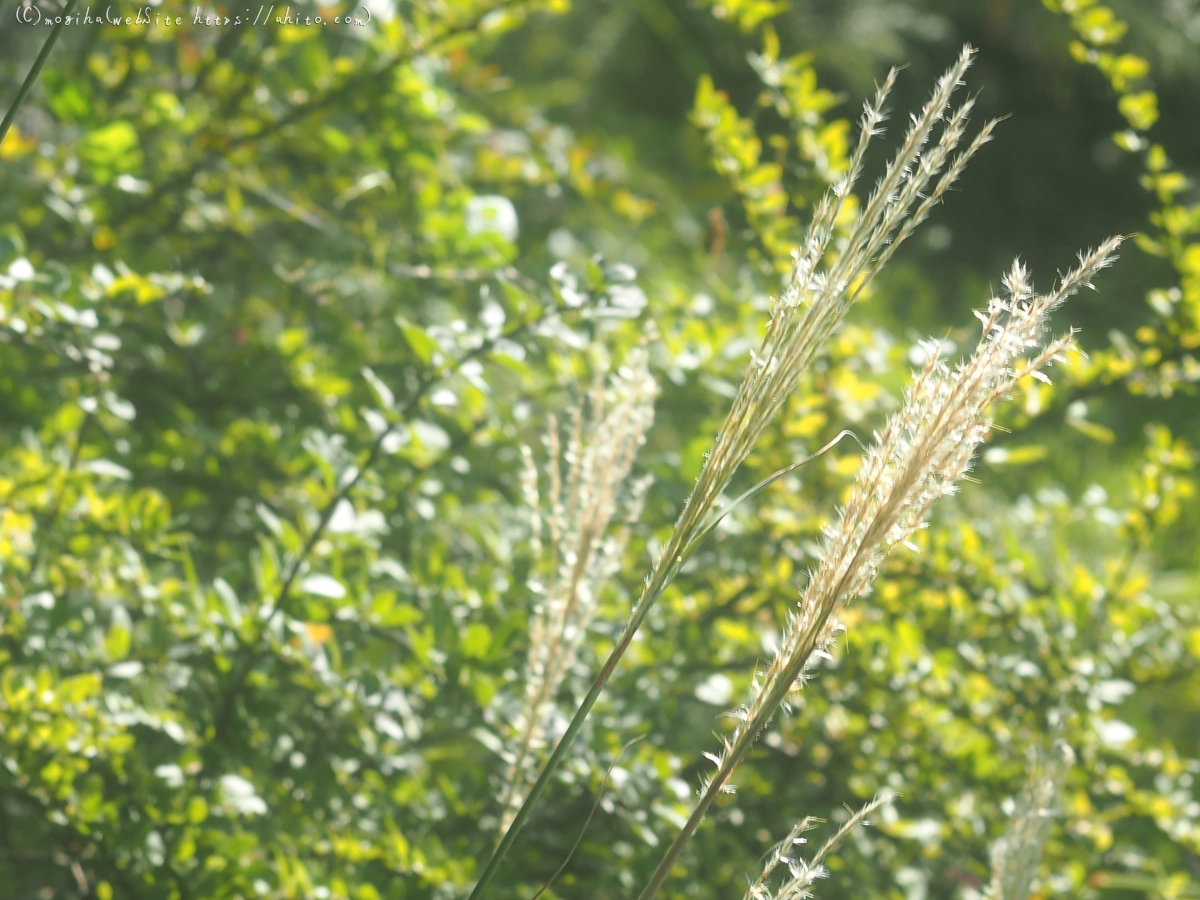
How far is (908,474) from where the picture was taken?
1.85ft

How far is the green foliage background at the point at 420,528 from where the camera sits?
100 cm

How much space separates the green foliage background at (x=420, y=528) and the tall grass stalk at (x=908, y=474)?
0.39 m

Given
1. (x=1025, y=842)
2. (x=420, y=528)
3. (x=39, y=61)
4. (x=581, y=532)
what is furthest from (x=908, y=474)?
(x=420, y=528)

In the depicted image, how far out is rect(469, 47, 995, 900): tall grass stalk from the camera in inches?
22.4

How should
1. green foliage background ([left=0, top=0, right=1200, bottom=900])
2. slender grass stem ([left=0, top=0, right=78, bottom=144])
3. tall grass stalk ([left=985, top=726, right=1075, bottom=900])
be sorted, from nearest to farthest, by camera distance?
slender grass stem ([left=0, top=0, right=78, bottom=144]), tall grass stalk ([left=985, top=726, right=1075, bottom=900]), green foliage background ([left=0, top=0, right=1200, bottom=900])

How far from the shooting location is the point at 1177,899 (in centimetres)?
115

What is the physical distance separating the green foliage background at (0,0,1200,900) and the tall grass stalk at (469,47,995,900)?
1.11 feet

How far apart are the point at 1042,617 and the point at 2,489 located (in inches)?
49.7

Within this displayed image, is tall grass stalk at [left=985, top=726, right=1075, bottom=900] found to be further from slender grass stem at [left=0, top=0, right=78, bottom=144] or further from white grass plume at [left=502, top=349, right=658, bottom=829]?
slender grass stem at [left=0, top=0, right=78, bottom=144]

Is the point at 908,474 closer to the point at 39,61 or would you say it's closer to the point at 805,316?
the point at 805,316

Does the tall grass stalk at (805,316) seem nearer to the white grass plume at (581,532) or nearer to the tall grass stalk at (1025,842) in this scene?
the white grass plume at (581,532)

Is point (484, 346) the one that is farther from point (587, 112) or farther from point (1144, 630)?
point (587, 112)

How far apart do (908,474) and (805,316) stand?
0.11 meters

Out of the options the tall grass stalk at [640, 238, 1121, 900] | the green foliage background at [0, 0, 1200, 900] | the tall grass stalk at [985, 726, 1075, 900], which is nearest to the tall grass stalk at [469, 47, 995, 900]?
the tall grass stalk at [640, 238, 1121, 900]
